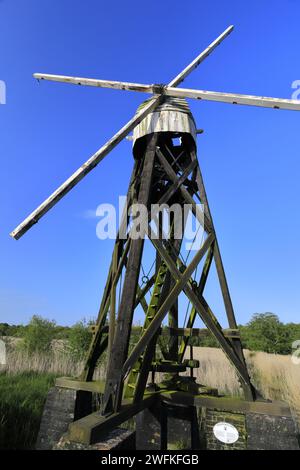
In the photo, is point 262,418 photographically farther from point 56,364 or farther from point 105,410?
point 56,364

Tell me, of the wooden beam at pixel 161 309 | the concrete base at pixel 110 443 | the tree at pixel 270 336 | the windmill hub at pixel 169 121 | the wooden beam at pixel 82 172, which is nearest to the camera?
the concrete base at pixel 110 443

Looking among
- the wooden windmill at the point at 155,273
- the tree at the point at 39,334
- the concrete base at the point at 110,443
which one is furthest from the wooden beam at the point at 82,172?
the tree at the point at 39,334

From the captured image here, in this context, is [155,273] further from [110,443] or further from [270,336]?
[270,336]

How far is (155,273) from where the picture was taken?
8.45m

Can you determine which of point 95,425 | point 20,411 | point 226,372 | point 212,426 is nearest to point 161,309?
point 95,425

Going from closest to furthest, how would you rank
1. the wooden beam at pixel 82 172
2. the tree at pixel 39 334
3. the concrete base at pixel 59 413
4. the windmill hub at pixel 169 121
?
the wooden beam at pixel 82 172 → the concrete base at pixel 59 413 → the windmill hub at pixel 169 121 → the tree at pixel 39 334

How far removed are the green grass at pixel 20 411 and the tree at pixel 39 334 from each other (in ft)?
30.3

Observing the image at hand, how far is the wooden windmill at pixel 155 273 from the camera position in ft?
18.0

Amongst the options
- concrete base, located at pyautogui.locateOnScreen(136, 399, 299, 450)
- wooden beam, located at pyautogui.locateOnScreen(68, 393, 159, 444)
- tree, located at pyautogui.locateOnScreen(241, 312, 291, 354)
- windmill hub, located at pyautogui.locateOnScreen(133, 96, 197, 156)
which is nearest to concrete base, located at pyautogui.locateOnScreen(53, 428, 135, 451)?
wooden beam, located at pyautogui.locateOnScreen(68, 393, 159, 444)

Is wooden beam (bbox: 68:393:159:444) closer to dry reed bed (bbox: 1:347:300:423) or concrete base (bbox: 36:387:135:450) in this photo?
concrete base (bbox: 36:387:135:450)

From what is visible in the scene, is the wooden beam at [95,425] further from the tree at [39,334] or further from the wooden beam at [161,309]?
the tree at [39,334]

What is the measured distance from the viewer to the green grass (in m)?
8.11

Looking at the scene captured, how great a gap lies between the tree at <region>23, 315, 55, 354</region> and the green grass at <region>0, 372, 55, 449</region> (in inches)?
364
